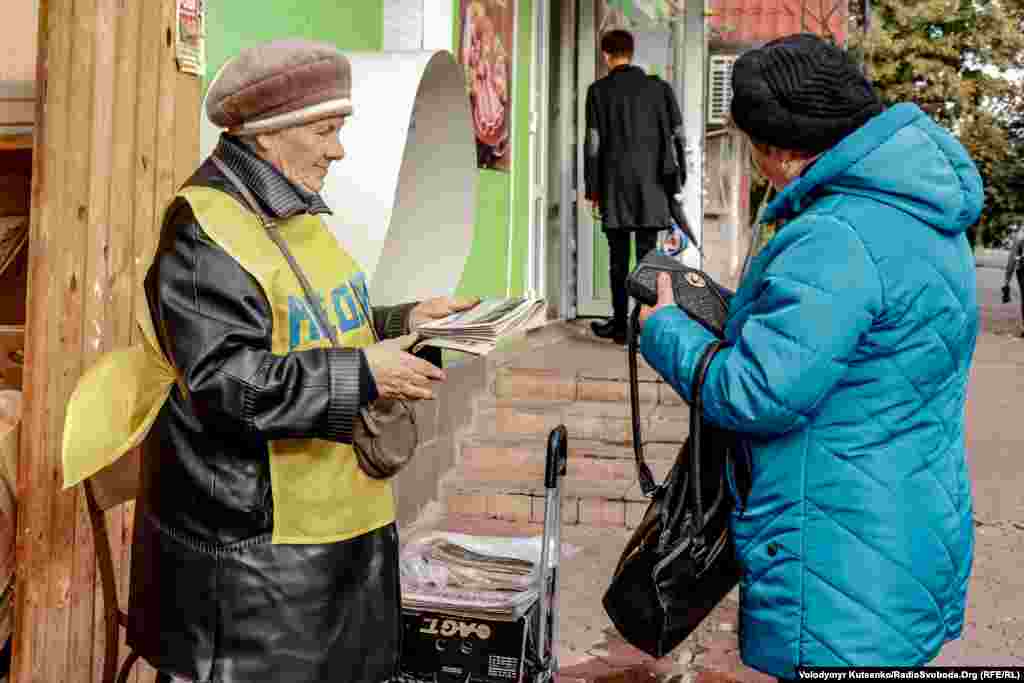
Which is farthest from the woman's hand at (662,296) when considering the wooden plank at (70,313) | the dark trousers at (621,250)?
the dark trousers at (621,250)

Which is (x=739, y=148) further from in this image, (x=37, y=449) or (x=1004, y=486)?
(x=37, y=449)

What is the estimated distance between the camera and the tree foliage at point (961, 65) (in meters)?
27.4

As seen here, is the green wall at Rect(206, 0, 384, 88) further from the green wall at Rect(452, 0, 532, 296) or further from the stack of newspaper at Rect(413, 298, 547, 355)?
the stack of newspaper at Rect(413, 298, 547, 355)

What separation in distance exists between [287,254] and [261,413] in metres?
0.30

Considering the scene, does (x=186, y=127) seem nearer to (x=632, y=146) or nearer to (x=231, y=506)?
(x=231, y=506)

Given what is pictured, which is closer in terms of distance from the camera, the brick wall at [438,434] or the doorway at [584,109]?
the brick wall at [438,434]

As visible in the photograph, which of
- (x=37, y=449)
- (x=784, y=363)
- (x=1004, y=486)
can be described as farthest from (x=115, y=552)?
(x=1004, y=486)

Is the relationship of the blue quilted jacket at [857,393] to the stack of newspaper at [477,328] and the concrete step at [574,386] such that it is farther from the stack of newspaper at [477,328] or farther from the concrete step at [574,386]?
the concrete step at [574,386]

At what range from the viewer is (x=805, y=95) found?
2156 mm

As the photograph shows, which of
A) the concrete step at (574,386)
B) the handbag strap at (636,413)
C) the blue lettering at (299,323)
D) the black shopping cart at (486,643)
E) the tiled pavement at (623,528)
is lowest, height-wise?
the tiled pavement at (623,528)

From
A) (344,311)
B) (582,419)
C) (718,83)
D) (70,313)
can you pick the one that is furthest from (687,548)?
(718,83)

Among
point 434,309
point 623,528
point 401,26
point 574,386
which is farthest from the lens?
point 574,386

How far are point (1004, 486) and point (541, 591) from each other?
429cm

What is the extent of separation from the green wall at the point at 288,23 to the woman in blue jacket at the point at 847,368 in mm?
2062
